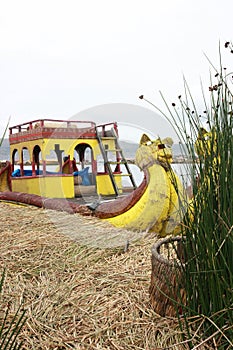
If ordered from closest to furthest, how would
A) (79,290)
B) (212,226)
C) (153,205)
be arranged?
(212,226) → (79,290) → (153,205)

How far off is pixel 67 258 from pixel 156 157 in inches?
34.4

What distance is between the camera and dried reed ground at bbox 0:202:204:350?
4.37 feet

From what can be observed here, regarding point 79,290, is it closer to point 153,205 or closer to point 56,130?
point 153,205

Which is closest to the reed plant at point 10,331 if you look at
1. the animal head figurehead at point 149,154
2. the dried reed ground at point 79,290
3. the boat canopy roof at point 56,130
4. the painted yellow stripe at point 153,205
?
the dried reed ground at point 79,290

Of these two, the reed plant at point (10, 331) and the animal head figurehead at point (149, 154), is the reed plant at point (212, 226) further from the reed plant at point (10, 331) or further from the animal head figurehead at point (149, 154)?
the animal head figurehead at point (149, 154)

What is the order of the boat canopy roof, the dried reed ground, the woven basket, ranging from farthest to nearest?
the boat canopy roof < the dried reed ground < the woven basket

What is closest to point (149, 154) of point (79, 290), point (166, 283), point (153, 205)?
point (153, 205)

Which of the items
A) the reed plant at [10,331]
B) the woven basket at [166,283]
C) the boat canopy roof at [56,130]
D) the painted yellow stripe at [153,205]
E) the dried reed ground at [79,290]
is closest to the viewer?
the reed plant at [10,331]

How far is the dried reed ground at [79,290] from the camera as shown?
1333 millimetres

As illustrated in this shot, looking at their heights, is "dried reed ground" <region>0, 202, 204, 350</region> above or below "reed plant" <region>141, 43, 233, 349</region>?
below

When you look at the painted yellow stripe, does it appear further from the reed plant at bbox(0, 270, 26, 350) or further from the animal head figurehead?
the reed plant at bbox(0, 270, 26, 350)

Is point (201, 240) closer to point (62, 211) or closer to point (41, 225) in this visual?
point (41, 225)

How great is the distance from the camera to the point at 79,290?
5.93 feet

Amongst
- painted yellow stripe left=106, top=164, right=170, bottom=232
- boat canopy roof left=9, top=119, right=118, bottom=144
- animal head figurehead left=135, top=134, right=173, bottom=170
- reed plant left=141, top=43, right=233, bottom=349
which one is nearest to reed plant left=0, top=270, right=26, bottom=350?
reed plant left=141, top=43, right=233, bottom=349
